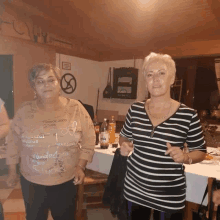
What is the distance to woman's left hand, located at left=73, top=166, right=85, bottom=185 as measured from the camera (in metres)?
1.32

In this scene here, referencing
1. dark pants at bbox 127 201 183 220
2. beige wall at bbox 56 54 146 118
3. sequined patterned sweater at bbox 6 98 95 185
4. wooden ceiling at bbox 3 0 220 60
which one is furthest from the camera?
beige wall at bbox 56 54 146 118

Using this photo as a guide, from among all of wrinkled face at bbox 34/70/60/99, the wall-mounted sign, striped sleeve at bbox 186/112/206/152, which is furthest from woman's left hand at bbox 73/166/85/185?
the wall-mounted sign

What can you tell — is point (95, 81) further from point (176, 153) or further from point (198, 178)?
point (176, 153)

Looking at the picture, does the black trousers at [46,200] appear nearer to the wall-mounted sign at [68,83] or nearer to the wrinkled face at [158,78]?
the wrinkled face at [158,78]

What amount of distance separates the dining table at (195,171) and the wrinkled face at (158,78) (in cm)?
88

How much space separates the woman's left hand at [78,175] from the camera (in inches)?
52.1

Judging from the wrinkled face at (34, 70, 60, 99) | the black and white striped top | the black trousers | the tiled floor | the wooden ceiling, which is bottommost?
the tiled floor

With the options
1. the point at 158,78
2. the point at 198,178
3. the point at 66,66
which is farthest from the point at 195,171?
the point at 66,66

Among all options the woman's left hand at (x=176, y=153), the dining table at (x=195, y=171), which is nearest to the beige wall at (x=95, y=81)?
the dining table at (x=195, y=171)

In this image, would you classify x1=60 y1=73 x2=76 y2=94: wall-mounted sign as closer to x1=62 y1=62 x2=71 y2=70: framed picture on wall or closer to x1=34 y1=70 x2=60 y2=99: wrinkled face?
x1=62 y1=62 x2=71 y2=70: framed picture on wall

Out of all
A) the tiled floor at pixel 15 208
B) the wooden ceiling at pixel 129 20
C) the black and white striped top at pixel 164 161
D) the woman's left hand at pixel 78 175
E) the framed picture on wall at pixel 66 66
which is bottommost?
the tiled floor at pixel 15 208

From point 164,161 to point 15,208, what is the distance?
2241 mm

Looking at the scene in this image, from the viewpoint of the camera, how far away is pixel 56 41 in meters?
3.74

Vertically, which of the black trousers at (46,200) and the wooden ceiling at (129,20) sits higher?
the wooden ceiling at (129,20)
